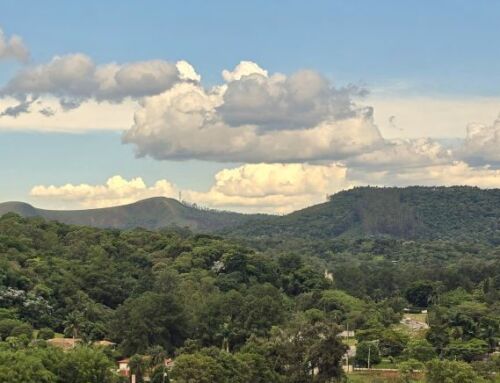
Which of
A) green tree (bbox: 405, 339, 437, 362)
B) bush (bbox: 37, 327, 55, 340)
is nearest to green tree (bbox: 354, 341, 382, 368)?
green tree (bbox: 405, 339, 437, 362)

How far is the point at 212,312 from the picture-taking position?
9550 centimetres

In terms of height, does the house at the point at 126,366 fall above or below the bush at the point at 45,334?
below

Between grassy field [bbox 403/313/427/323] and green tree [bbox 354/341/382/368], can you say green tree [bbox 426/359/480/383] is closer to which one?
green tree [bbox 354/341/382/368]

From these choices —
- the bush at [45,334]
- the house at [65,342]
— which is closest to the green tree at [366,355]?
the house at [65,342]

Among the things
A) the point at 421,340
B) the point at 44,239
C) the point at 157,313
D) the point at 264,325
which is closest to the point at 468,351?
the point at 421,340

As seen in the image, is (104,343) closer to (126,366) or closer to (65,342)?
(65,342)

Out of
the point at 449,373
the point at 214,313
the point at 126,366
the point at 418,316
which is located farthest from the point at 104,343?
the point at 418,316

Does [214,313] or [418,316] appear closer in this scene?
[214,313]

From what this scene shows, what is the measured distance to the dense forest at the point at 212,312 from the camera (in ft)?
234

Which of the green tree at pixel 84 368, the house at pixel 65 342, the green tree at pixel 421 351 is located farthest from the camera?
the green tree at pixel 421 351

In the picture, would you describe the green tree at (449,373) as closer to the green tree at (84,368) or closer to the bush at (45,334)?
the green tree at (84,368)

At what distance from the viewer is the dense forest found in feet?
234

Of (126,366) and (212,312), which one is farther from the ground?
(212,312)

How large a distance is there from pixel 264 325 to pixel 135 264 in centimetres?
4442
